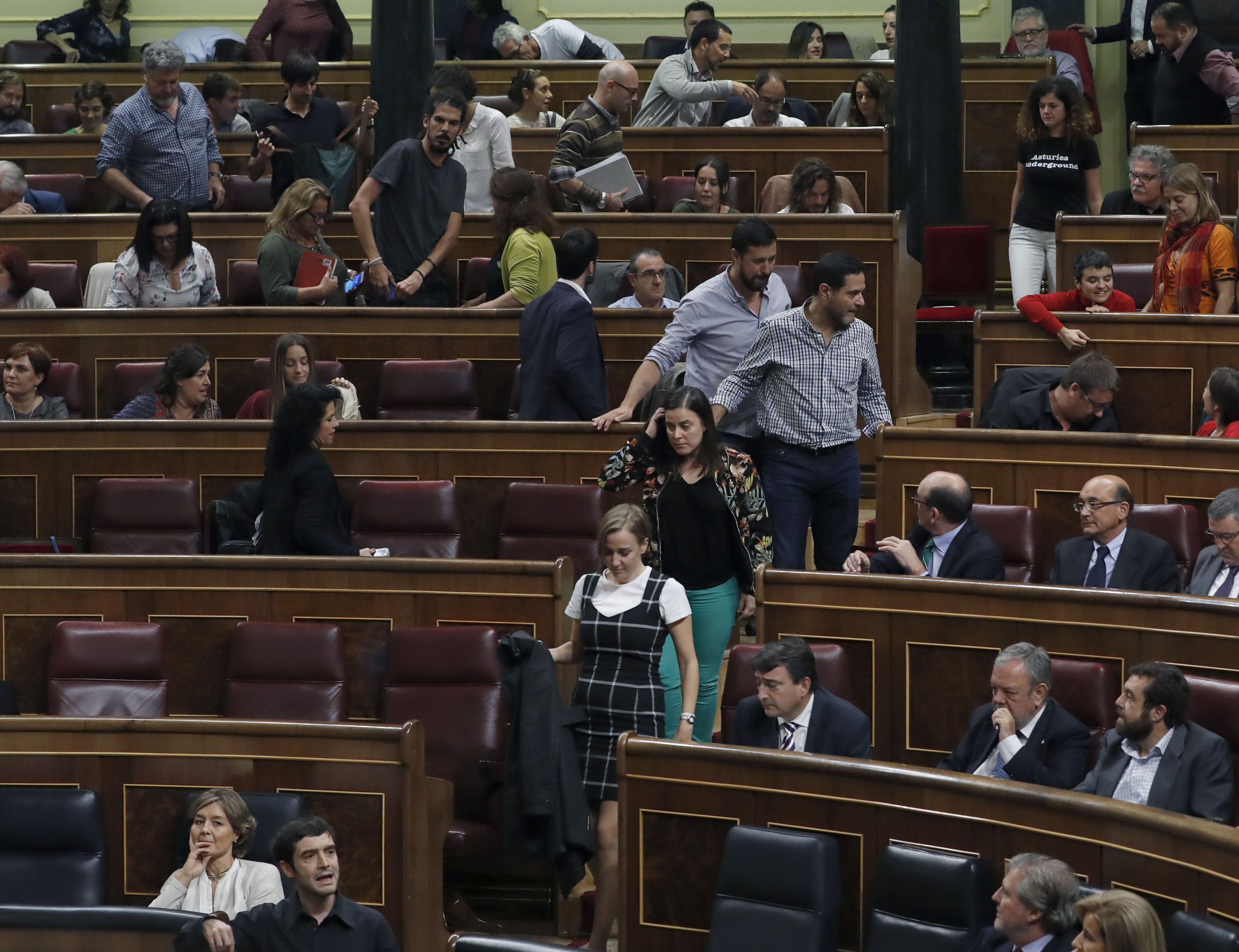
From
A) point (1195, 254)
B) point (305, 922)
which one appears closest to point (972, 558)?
point (1195, 254)

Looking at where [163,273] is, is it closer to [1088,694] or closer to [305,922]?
[305,922]

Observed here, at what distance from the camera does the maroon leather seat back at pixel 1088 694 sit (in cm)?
387

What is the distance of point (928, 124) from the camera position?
737 cm

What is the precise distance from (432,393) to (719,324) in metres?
1.21

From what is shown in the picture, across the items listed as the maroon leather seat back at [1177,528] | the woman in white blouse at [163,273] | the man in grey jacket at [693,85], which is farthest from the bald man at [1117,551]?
the man in grey jacket at [693,85]

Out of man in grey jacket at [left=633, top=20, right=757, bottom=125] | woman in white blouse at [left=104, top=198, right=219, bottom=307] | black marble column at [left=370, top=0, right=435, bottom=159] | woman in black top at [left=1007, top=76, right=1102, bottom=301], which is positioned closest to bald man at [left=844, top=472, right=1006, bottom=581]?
woman in black top at [left=1007, top=76, right=1102, bottom=301]

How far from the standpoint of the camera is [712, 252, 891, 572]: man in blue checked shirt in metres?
4.70

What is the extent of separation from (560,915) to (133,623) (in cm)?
134

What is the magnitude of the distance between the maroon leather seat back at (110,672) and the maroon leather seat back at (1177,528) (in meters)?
2.45

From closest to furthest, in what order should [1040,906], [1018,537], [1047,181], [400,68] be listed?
[1040,906] → [1018,537] → [1047,181] → [400,68]

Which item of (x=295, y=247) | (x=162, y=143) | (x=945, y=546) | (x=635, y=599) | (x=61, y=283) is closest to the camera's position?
(x=635, y=599)

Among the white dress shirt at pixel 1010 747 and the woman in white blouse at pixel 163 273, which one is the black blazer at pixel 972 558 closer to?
the white dress shirt at pixel 1010 747

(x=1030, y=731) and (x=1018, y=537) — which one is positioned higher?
(x=1018, y=537)

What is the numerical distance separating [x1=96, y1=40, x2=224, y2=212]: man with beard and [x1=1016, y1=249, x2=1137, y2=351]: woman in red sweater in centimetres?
323
